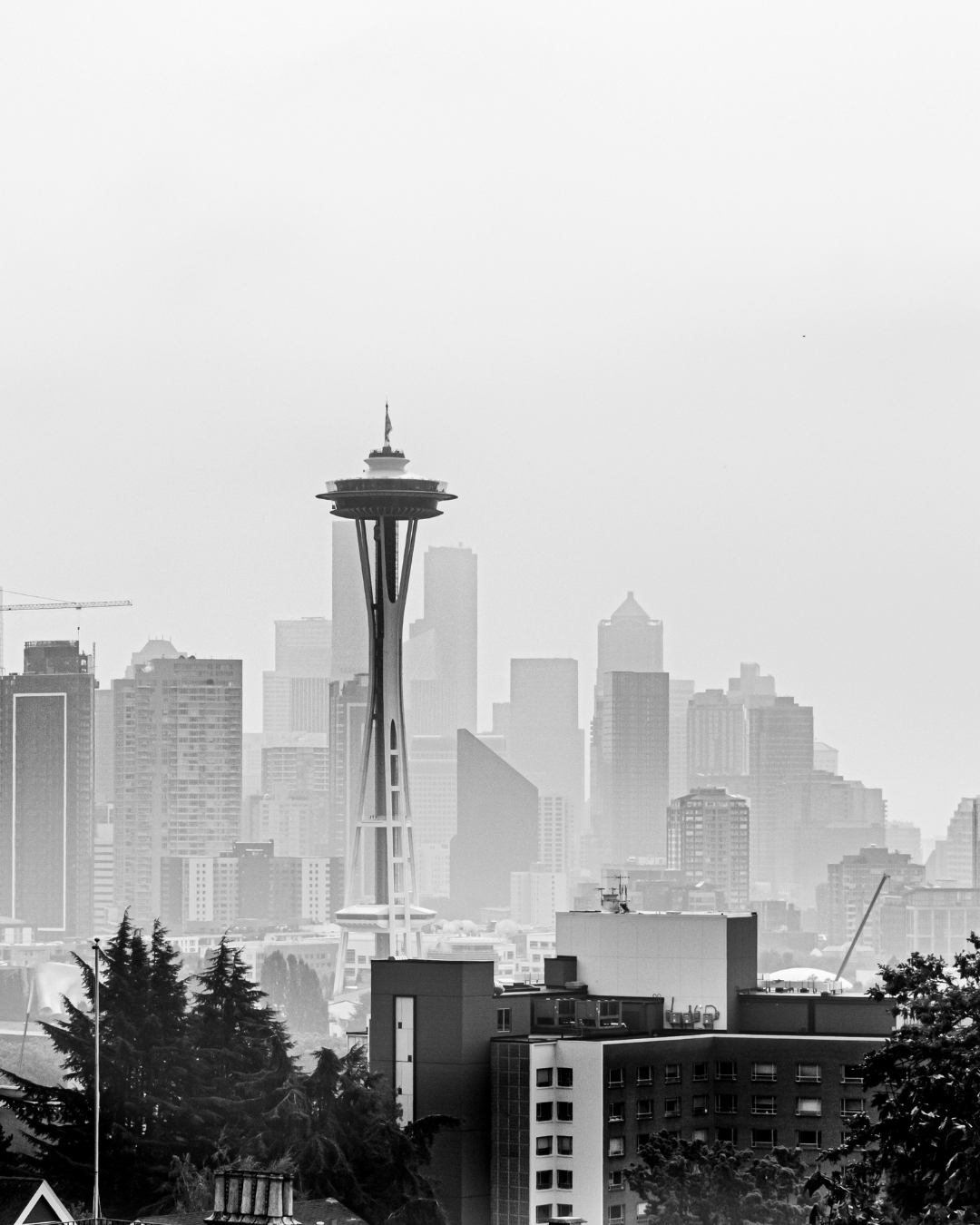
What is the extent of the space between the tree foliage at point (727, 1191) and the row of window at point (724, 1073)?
11191 mm

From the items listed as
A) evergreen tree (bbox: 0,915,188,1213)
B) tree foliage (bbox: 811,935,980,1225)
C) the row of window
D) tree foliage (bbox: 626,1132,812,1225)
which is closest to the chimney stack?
tree foliage (bbox: 811,935,980,1225)

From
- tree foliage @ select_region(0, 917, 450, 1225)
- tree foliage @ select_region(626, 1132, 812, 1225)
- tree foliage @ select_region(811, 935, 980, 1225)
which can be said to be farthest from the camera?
tree foliage @ select_region(0, 917, 450, 1225)

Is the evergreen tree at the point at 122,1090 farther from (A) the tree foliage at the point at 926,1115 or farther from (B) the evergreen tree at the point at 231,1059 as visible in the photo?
(A) the tree foliage at the point at 926,1115

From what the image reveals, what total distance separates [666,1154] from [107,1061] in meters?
13.5

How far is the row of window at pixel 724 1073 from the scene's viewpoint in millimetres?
72312

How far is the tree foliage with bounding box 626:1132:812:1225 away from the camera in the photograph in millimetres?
54781

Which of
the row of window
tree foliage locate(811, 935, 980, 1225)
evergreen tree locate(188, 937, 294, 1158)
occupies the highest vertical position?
tree foliage locate(811, 935, 980, 1225)

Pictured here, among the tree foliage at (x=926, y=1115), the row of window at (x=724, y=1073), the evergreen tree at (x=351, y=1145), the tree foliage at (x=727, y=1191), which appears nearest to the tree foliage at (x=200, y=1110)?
the evergreen tree at (x=351, y=1145)

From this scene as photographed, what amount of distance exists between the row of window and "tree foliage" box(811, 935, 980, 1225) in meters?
38.1

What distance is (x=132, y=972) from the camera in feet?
224

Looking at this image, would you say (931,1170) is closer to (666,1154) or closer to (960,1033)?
(960,1033)

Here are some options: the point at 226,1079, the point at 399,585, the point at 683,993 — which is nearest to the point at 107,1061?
the point at 226,1079

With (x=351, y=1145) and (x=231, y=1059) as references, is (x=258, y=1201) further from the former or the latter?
(x=231, y=1059)

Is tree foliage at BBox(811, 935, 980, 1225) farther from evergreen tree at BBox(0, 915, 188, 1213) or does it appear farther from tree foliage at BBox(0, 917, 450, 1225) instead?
evergreen tree at BBox(0, 915, 188, 1213)
